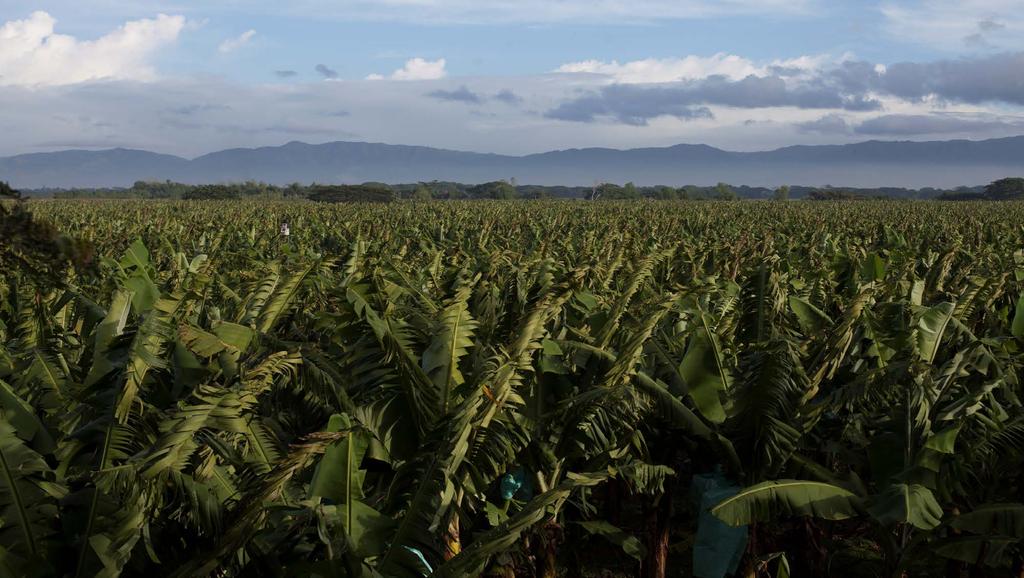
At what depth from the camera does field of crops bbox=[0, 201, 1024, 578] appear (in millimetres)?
3771

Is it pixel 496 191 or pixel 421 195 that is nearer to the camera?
pixel 421 195

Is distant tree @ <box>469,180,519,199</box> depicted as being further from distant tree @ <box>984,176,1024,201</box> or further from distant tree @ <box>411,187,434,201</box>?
distant tree @ <box>984,176,1024,201</box>

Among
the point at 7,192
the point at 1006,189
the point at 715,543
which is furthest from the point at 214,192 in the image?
the point at 1006,189

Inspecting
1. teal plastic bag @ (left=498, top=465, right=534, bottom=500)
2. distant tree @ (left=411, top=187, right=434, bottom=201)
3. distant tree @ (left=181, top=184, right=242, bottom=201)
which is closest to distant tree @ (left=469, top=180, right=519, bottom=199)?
distant tree @ (left=411, top=187, right=434, bottom=201)

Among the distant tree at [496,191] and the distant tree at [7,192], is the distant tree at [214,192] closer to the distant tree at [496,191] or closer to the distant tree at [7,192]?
the distant tree at [496,191]

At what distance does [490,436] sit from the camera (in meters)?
4.66

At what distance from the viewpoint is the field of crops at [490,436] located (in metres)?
3.77

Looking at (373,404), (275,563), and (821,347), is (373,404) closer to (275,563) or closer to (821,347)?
(275,563)

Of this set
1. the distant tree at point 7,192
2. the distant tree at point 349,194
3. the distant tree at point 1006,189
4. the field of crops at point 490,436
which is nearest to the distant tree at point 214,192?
the distant tree at point 349,194

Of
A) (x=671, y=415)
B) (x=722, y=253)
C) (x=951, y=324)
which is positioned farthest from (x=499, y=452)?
(x=722, y=253)

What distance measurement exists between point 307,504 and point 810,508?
8.94 ft

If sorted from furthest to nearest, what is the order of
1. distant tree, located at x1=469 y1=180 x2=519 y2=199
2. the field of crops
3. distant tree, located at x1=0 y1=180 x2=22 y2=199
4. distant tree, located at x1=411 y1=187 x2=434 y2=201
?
distant tree, located at x1=469 y1=180 x2=519 y2=199, distant tree, located at x1=411 y1=187 x2=434 y2=201, the field of crops, distant tree, located at x1=0 y1=180 x2=22 y2=199

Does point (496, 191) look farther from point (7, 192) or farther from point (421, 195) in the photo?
point (7, 192)

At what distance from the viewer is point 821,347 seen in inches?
231
